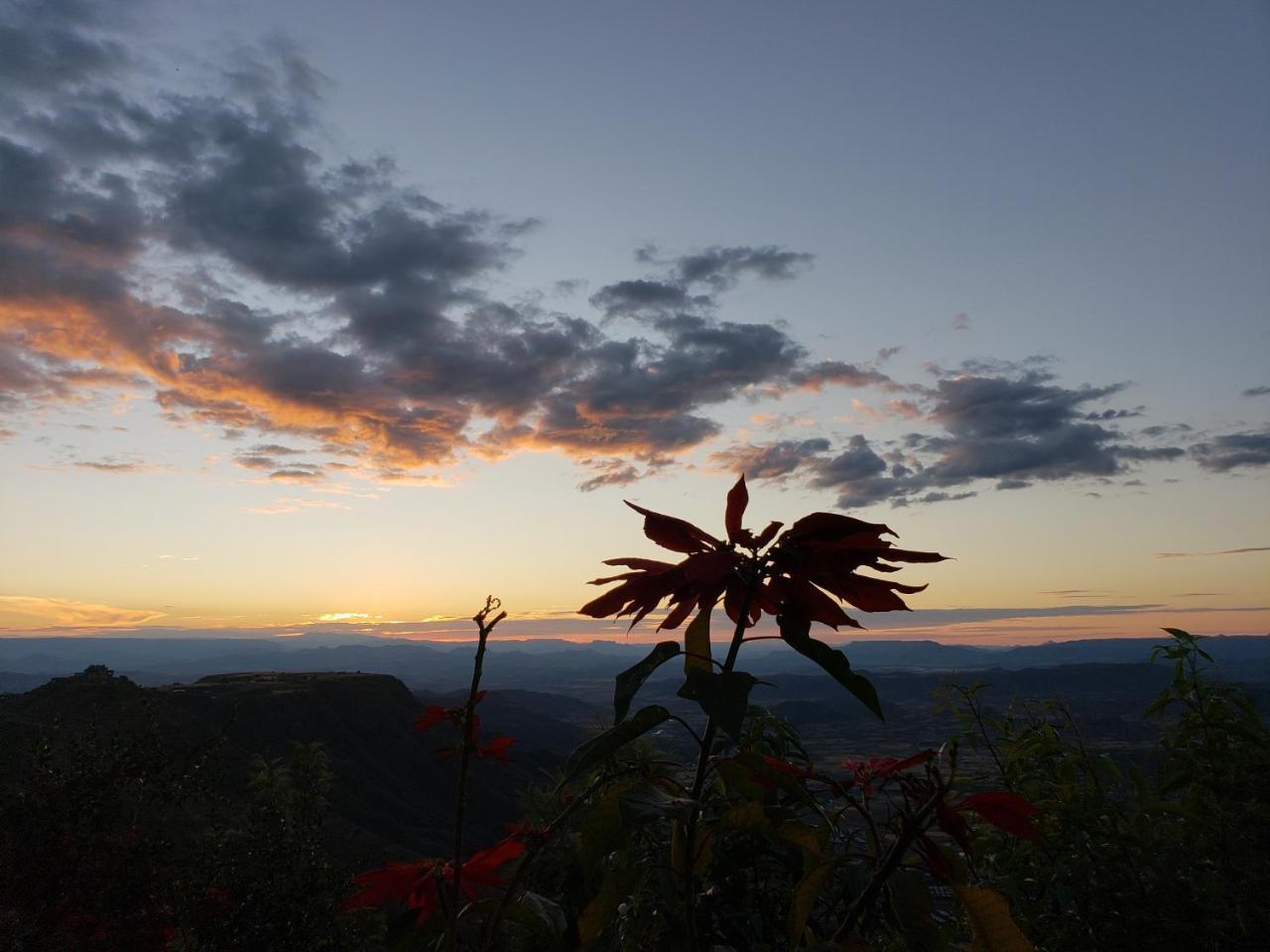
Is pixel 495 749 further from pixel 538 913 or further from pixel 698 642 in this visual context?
pixel 698 642

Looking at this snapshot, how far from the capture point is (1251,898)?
264 centimetres

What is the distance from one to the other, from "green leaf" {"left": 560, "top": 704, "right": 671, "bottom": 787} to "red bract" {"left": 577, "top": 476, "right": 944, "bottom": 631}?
0.49ft

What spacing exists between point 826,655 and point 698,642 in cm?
24

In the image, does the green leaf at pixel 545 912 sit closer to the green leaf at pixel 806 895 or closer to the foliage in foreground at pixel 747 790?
the foliage in foreground at pixel 747 790

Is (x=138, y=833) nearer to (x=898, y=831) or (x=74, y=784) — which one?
(x=74, y=784)

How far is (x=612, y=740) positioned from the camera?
1.07m

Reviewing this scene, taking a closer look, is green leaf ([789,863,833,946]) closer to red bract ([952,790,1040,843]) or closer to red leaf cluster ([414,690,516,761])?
red bract ([952,790,1040,843])

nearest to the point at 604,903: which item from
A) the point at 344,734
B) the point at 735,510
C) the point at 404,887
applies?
the point at 404,887

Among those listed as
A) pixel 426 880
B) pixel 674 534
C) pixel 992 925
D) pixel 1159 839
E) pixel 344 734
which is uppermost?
pixel 674 534

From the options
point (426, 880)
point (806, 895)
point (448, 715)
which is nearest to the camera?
point (806, 895)

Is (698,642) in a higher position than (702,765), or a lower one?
higher

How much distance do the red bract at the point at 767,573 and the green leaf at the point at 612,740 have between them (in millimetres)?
149

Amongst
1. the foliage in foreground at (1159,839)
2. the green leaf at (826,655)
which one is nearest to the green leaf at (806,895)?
the green leaf at (826,655)

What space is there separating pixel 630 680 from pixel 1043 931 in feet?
9.11
